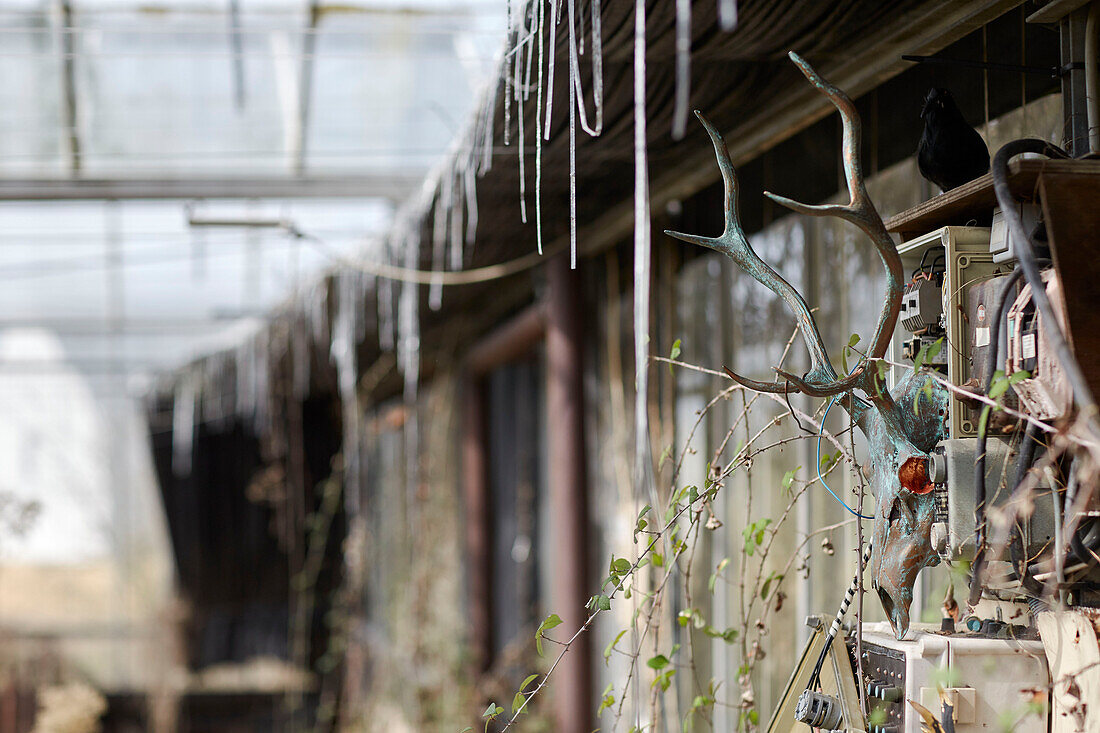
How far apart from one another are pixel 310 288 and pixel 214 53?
48.2 inches

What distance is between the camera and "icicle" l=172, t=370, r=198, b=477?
8.57 meters

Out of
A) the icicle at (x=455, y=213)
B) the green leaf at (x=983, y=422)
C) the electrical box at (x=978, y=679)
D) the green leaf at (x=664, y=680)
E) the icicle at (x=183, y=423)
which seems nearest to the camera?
the green leaf at (x=983, y=422)

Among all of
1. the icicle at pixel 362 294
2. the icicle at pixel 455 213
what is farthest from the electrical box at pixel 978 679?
the icicle at pixel 362 294

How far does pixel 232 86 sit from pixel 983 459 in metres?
4.43

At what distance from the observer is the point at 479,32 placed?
15.8 ft

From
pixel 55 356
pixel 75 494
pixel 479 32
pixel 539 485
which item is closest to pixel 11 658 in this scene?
pixel 75 494

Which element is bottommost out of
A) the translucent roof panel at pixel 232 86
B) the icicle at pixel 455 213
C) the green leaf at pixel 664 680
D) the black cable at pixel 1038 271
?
the green leaf at pixel 664 680

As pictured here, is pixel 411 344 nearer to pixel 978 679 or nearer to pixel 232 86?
pixel 232 86

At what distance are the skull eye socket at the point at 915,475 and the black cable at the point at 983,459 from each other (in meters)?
0.16

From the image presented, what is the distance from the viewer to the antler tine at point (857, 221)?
1806 millimetres

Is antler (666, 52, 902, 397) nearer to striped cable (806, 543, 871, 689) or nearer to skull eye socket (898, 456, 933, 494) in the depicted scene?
skull eye socket (898, 456, 933, 494)

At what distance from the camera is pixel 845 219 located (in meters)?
1.83

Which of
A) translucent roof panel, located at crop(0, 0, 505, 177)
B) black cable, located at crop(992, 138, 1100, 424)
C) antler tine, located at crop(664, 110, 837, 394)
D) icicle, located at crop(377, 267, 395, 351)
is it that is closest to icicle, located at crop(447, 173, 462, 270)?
icicle, located at crop(377, 267, 395, 351)

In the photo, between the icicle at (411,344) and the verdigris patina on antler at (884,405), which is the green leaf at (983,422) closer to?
the verdigris patina on antler at (884,405)
